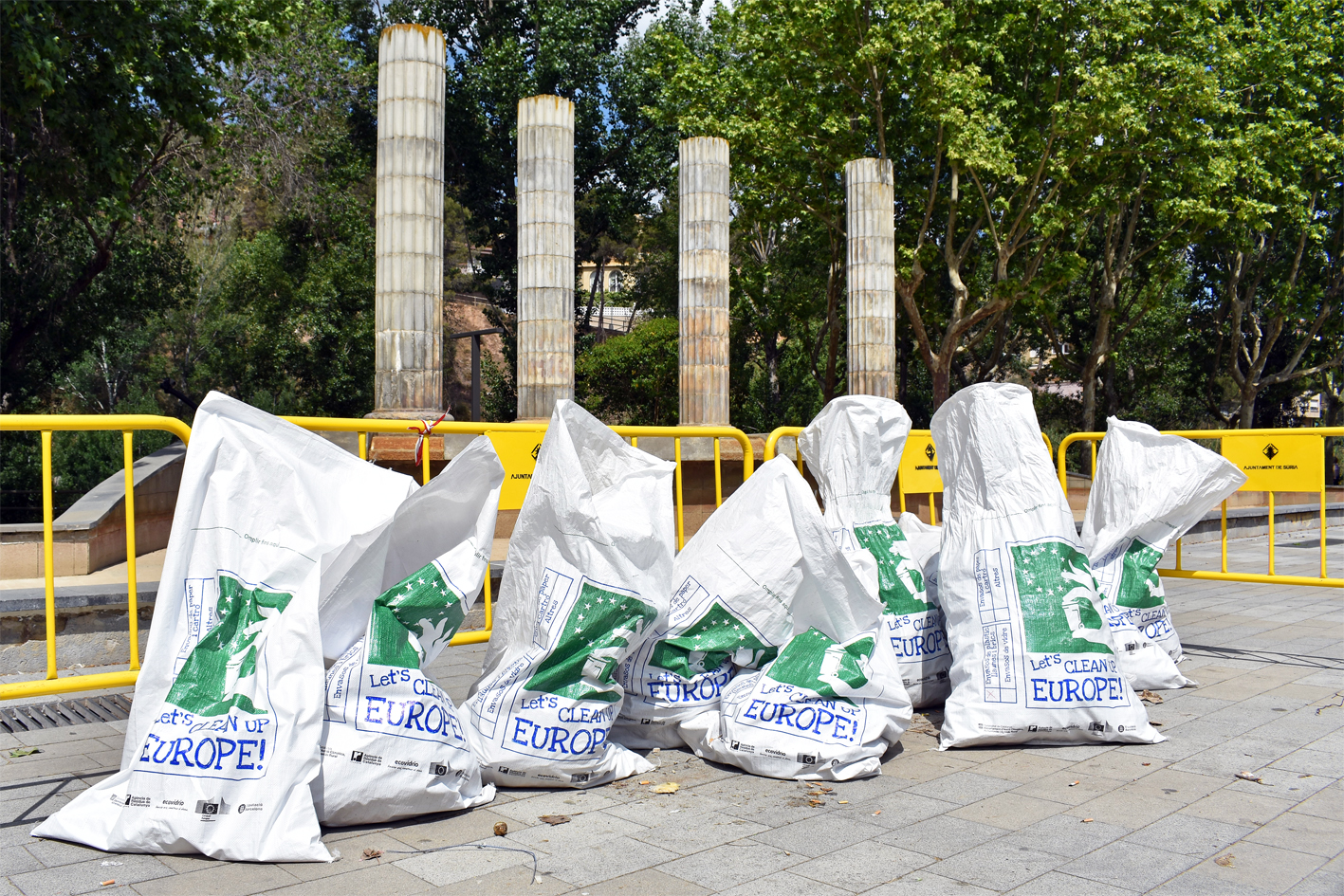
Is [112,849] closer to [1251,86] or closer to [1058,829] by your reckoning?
[1058,829]

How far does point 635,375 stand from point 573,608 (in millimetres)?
21382

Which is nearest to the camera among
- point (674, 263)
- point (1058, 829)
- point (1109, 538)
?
point (1058, 829)

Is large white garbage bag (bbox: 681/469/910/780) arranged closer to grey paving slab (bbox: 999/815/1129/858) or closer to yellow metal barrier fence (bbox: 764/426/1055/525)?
grey paving slab (bbox: 999/815/1129/858)

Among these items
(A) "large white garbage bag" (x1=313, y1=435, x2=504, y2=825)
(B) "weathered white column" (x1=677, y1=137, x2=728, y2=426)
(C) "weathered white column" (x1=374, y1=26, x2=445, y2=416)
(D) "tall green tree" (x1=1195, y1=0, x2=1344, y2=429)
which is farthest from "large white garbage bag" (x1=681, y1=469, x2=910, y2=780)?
(D) "tall green tree" (x1=1195, y1=0, x2=1344, y2=429)

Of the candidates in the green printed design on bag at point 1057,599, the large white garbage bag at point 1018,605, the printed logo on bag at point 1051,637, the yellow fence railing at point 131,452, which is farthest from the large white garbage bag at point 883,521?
the yellow fence railing at point 131,452

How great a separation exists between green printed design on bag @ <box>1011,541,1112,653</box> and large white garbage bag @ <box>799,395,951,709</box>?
544 mm

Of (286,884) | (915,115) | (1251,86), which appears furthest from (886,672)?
(1251,86)

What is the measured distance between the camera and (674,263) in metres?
28.8

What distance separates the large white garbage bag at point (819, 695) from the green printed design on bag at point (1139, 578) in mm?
1743

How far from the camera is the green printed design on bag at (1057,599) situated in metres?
4.14

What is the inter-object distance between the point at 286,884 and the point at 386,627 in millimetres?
816

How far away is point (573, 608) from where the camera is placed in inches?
144

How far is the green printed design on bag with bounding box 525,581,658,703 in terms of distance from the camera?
3607 mm

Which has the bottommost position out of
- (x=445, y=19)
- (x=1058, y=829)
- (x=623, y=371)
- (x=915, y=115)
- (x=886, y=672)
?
(x=1058, y=829)
